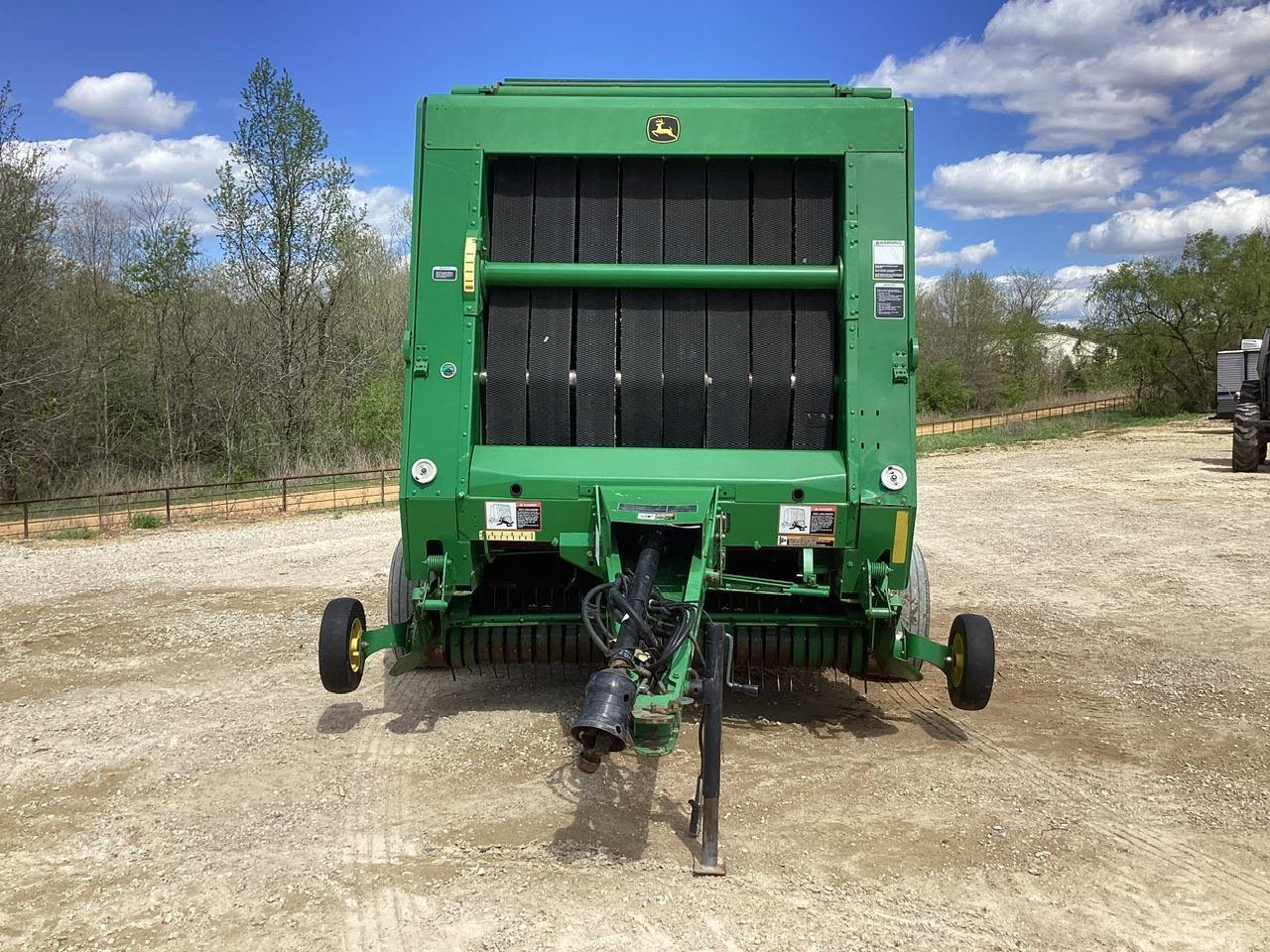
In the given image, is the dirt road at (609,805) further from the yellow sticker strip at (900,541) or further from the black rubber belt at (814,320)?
the black rubber belt at (814,320)

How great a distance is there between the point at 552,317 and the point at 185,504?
50.8 ft

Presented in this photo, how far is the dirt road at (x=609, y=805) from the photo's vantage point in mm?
3402

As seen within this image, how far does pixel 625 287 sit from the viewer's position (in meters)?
5.06

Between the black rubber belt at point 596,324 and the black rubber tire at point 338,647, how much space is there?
1414 mm

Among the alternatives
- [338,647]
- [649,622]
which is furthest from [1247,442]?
[338,647]

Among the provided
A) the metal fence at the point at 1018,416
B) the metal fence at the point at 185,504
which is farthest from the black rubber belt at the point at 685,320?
the metal fence at the point at 1018,416

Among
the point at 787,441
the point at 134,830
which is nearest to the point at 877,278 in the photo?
the point at 787,441

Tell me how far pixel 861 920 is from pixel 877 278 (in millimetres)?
2863

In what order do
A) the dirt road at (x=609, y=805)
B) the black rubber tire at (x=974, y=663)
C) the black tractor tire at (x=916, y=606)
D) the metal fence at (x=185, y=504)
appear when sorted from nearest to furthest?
the dirt road at (x=609, y=805) < the black rubber tire at (x=974, y=663) < the black tractor tire at (x=916, y=606) < the metal fence at (x=185, y=504)

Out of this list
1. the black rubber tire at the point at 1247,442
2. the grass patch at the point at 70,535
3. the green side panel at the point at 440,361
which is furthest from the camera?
the black rubber tire at the point at 1247,442

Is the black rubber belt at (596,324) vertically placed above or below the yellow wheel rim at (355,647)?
above

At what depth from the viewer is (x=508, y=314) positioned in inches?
198

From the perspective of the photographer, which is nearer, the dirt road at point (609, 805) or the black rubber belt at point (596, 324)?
the dirt road at point (609, 805)

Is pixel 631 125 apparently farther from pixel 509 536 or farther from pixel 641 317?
→ pixel 509 536
